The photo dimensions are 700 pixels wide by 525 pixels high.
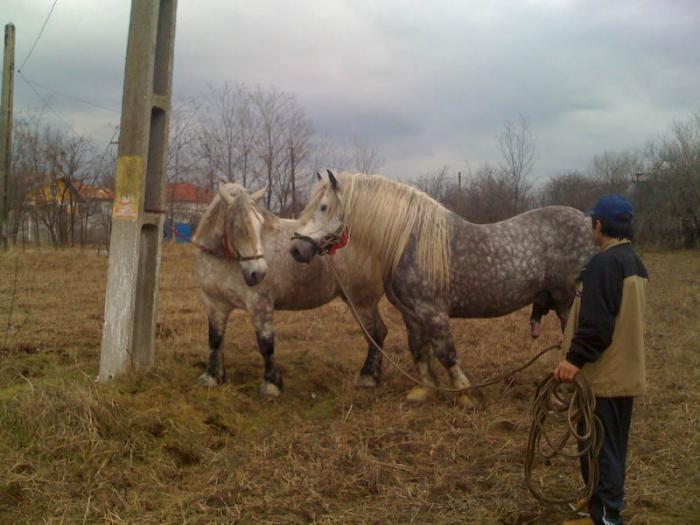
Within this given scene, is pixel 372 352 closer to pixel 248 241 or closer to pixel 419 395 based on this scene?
pixel 419 395

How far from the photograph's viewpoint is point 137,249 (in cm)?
461

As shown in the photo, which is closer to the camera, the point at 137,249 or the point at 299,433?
the point at 299,433

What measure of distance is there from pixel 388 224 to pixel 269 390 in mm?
1846

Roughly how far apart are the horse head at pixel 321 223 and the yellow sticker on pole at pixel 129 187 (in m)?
1.36

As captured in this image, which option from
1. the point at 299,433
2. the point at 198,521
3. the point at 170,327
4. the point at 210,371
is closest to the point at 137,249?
the point at 210,371

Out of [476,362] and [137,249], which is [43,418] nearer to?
[137,249]

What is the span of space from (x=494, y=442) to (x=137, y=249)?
3.21 metres

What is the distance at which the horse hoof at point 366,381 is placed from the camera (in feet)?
18.0

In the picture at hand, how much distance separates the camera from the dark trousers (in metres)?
2.70

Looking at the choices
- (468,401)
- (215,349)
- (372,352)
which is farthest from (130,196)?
(468,401)

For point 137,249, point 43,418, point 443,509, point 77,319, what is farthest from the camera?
point 77,319

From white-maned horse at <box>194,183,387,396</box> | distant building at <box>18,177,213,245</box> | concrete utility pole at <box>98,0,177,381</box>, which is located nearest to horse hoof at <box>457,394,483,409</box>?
white-maned horse at <box>194,183,387,396</box>

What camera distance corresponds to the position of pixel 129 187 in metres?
4.60

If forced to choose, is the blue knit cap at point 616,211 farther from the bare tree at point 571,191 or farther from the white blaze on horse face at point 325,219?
the bare tree at point 571,191
